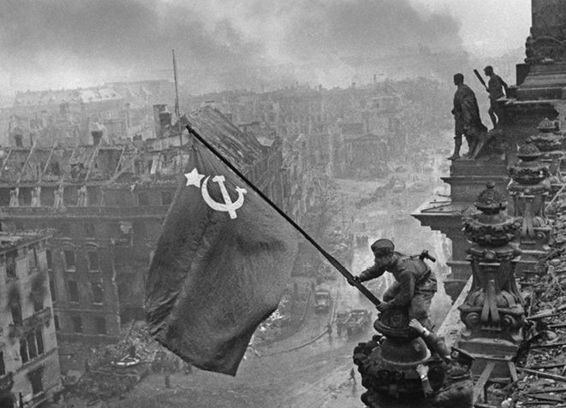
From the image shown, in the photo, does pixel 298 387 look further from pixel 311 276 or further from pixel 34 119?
pixel 34 119

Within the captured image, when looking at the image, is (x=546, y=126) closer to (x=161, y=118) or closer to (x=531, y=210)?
(x=531, y=210)

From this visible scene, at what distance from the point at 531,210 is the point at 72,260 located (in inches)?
1455

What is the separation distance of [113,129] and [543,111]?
2817 inches

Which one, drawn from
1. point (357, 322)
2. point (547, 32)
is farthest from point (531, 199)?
point (357, 322)

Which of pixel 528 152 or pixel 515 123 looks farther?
pixel 515 123

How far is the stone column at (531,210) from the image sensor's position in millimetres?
10617

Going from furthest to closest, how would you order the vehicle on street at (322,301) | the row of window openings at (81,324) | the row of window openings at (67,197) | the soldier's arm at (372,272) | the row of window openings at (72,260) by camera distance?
the vehicle on street at (322,301) → the row of window openings at (72,260) → the row of window openings at (81,324) → the row of window openings at (67,197) → the soldier's arm at (372,272)

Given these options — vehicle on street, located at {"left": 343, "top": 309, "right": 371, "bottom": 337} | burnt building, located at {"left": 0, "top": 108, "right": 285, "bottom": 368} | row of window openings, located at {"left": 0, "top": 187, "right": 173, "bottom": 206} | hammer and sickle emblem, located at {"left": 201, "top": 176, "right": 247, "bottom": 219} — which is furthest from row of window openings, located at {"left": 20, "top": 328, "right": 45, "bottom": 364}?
hammer and sickle emblem, located at {"left": 201, "top": 176, "right": 247, "bottom": 219}

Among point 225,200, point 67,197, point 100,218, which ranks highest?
point 225,200

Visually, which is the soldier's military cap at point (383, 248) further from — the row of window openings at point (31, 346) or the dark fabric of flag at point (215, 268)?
the row of window openings at point (31, 346)

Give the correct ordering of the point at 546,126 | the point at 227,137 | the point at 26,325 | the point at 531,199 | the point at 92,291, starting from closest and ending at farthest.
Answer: the point at 531,199 → the point at 546,126 → the point at 26,325 → the point at 92,291 → the point at 227,137

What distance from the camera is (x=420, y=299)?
5852mm

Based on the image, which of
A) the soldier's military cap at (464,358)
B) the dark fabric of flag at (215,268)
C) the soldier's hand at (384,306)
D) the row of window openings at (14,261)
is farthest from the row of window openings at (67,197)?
the soldier's hand at (384,306)

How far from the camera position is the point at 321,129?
8988 centimetres
